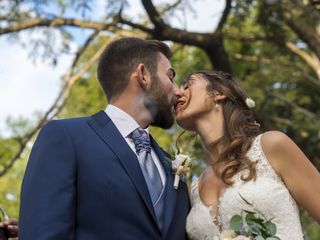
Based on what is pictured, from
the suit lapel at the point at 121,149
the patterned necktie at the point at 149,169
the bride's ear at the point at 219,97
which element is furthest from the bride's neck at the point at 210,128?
the suit lapel at the point at 121,149

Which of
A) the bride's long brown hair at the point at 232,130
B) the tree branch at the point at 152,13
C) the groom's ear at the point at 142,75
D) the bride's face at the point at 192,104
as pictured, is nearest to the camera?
the groom's ear at the point at 142,75

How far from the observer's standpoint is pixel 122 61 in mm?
4355

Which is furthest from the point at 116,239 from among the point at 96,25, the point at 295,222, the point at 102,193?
the point at 96,25

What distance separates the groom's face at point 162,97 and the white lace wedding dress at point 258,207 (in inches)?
22.1

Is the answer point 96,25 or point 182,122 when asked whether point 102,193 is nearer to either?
point 182,122

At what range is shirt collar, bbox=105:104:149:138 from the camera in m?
4.04

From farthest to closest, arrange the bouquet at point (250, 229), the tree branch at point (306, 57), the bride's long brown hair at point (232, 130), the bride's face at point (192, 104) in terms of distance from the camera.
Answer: the tree branch at point (306, 57), the bride's face at point (192, 104), the bride's long brown hair at point (232, 130), the bouquet at point (250, 229)

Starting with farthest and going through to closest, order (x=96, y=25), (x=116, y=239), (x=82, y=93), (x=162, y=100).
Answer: (x=82, y=93)
(x=96, y=25)
(x=162, y=100)
(x=116, y=239)

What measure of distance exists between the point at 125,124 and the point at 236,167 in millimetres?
789

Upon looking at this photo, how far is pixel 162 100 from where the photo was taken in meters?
4.29

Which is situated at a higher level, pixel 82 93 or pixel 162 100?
pixel 162 100

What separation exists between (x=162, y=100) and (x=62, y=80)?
8.11 meters

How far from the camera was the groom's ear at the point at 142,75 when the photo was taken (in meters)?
4.28

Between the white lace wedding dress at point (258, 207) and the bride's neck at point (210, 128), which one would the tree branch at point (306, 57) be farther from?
the white lace wedding dress at point (258, 207)
